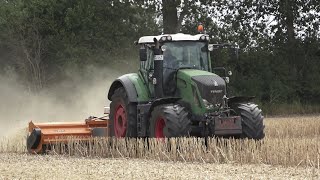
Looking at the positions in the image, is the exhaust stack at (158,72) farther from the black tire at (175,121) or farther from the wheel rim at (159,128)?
the black tire at (175,121)

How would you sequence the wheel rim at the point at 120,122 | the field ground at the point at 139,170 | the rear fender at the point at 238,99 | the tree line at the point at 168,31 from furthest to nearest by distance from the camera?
the tree line at the point at 168,31 → the wheel rim at the point at 120,122 → the rear fender at the point at 238,99 → the field ground at the point at 139,170

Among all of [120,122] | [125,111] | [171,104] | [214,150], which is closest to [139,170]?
[214,150]

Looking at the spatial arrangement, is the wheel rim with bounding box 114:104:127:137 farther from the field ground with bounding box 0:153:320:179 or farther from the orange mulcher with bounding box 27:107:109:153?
the field ground with bounding box 0:153:320:179

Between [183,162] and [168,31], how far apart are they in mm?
19061

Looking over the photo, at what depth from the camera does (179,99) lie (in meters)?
12.2

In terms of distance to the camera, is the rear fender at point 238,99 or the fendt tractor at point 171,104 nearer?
the fendt tractor at point 171,104

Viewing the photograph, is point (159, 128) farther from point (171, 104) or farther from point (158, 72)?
point (158, 72)

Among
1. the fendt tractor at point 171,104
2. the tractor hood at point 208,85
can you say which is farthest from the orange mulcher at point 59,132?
the tractor hood at point 208,85

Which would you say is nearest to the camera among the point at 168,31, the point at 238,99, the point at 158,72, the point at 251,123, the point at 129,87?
the point at 251,123

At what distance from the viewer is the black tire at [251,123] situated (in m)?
11.7

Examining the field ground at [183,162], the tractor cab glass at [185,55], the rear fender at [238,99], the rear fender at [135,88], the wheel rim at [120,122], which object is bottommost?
the field ground at [183,162]

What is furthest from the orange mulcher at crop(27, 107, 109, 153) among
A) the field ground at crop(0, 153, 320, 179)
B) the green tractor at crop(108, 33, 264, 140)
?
the field ground at crop(0, 153, 320, 179)

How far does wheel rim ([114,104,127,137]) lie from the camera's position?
1319cm

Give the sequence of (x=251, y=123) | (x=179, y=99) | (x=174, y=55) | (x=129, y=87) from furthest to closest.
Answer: (x=129, y=87)
(x=174, y=55)
(x=179, y=99)
(x=251, y=123)
